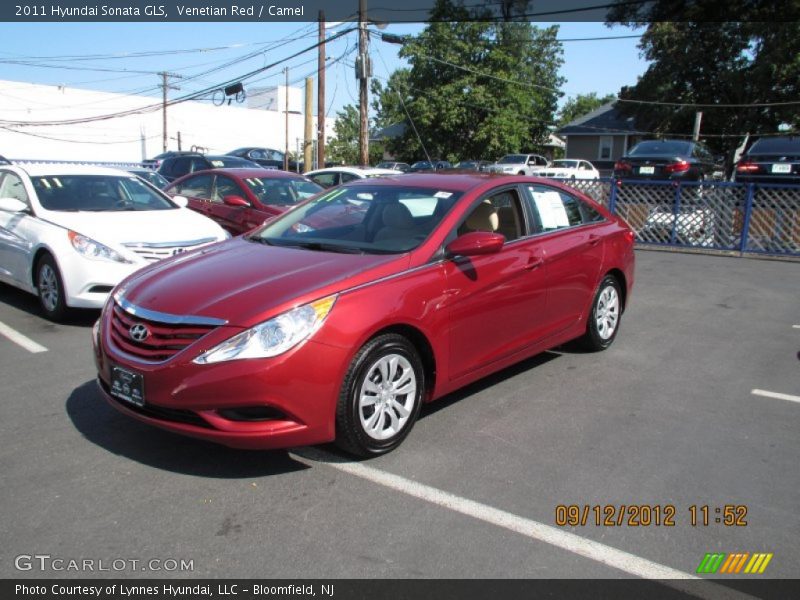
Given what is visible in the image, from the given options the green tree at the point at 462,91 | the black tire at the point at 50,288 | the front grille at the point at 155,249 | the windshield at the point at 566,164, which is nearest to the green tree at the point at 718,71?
the windshield at the point at 566,164

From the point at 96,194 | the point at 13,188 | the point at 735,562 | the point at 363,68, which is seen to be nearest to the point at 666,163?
the point at 363,68

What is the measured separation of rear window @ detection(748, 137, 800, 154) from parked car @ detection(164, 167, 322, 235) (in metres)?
9.74

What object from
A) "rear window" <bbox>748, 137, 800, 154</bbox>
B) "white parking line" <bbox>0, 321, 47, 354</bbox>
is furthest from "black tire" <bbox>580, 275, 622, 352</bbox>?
"rear window" <bbox>748, 137, 800, 154</bbox>

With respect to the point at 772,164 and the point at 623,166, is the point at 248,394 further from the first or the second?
the point at 772,164

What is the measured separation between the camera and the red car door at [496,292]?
13.9ft

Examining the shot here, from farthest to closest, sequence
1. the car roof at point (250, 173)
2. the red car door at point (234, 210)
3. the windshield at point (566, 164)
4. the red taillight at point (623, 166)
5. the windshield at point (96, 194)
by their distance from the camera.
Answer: the windshield at point (566, 164)
the red taillight at point (623, 166)
the car roof at point (250, 173)
the red car door at point (234, 210)
the windshield at point (96, 194)

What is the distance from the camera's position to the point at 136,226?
6.93 meters

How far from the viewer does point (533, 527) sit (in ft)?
10.3

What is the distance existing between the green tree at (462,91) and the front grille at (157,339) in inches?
1439

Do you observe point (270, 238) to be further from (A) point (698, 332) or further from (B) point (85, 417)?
(A) point (698, 332)

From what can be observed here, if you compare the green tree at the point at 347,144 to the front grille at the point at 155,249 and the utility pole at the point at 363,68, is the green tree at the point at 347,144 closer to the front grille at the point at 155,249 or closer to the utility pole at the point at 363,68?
the utility pole at the point at 363,68

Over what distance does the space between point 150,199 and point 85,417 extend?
4.19m

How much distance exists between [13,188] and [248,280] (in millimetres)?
5298
